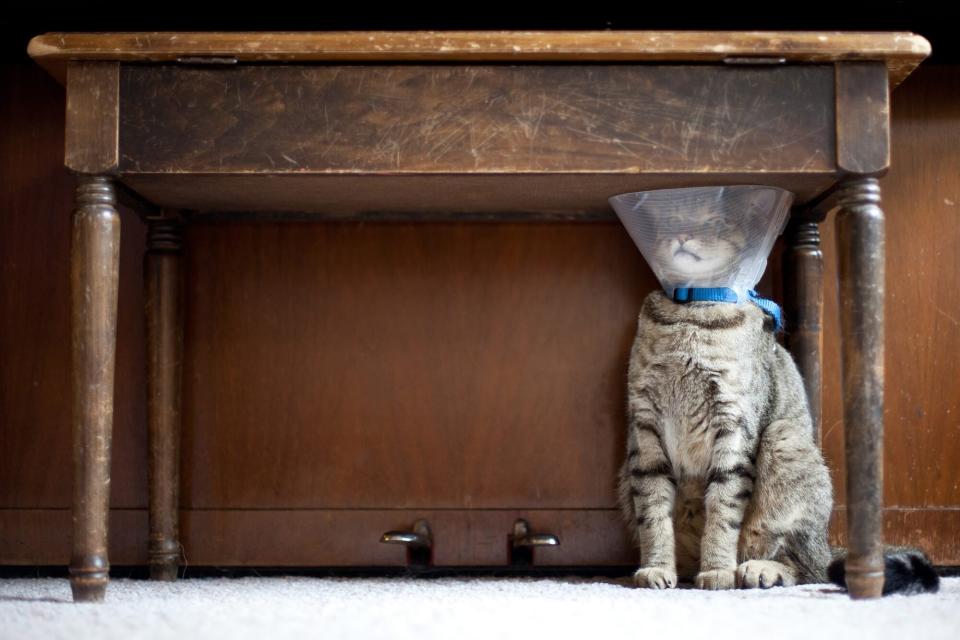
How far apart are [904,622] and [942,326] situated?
0.70m

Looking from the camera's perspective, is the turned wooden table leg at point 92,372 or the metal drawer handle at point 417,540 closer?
the turned wooden table leg at point 92,372

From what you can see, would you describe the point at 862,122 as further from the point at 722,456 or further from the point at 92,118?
the point at 92,118

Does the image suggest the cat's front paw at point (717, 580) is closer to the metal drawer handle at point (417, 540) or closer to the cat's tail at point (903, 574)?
the cat's tail at point (903, 574)

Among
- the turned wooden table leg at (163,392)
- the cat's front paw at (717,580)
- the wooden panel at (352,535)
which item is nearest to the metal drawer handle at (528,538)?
the wooden panel at (352,535)

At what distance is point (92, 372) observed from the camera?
121cm

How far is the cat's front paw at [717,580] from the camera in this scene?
133 cm

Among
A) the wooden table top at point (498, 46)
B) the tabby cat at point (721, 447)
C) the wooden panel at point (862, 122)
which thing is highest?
the wooden table top at point (498, 46)

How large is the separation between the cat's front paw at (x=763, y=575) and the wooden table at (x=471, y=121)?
17cm

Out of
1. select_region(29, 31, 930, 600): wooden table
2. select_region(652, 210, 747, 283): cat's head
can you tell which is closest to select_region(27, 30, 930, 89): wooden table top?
select_region(29, 31, 930, 600): wooden table

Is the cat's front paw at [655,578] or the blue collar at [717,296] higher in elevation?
the blue collar at [717,296]

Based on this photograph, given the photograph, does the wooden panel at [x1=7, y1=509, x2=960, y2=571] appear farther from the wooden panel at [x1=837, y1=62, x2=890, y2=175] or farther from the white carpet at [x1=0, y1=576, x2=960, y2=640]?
the wooden panel at [x1=837, y1=62, x2=890, y2=175]

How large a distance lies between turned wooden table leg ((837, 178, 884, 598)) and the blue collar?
228 millimetres
